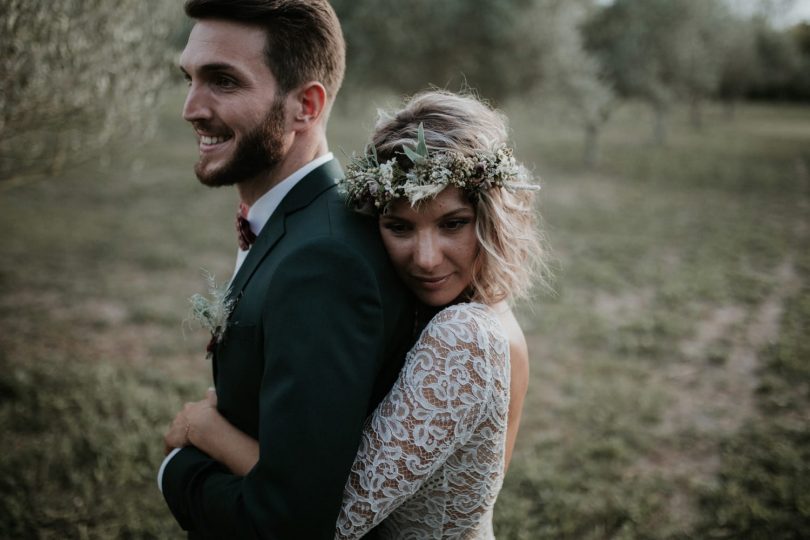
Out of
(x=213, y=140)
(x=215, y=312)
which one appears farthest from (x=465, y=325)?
(x=213, y=140)

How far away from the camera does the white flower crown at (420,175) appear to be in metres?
2.01

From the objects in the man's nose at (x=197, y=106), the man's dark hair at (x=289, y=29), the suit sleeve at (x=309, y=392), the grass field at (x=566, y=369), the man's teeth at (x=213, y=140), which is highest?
the man's dark hair at (x=289, y=29)

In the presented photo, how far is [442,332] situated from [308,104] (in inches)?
43.0

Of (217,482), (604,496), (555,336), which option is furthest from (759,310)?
(217,482)

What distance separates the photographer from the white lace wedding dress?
5.83 ft

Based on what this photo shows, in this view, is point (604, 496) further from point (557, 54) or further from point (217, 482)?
point (557, 54)

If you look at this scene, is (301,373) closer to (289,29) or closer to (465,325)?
(465,325)

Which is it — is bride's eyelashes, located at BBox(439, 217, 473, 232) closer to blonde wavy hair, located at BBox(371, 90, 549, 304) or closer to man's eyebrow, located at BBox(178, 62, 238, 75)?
blonde wavy hair, located at BBox(371, 90, 549, 304)

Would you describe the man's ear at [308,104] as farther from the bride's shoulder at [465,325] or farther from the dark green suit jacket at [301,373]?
the bride's shoulder at [465,325]

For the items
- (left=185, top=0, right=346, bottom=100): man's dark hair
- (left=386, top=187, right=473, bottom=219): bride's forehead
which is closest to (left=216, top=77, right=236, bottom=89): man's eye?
(left=185, top=0, right=346, bottom=100): man's dark hair

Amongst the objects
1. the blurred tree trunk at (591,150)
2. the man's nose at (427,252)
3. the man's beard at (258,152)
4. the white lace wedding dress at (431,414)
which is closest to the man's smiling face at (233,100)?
the man's beard at (258,152)

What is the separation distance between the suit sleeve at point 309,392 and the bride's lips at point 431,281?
379 mm

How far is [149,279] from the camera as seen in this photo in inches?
341

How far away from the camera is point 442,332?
1853 millimetres
